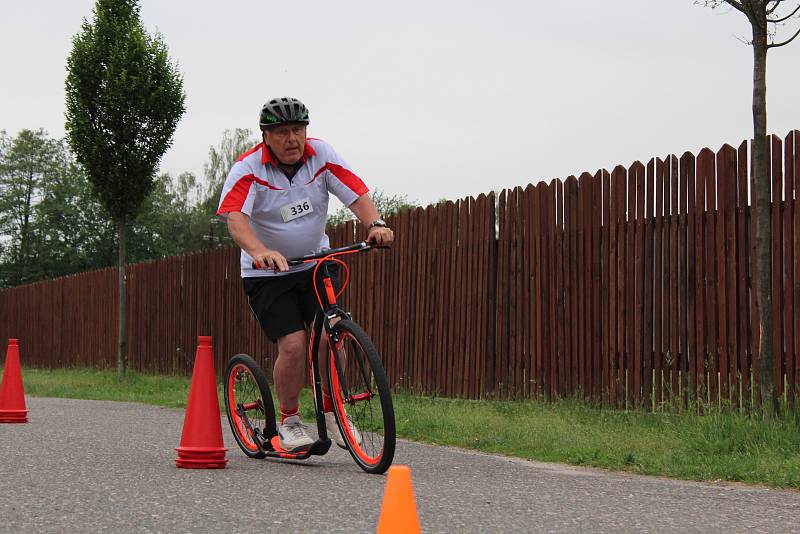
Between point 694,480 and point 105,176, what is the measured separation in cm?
1335

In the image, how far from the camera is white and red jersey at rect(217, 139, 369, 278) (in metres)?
6.25

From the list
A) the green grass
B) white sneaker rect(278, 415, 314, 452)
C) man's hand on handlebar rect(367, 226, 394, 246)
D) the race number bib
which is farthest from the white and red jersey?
the green grass

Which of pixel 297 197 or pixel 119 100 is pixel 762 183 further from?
pixel 119 100

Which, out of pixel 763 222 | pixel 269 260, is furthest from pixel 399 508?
pixel 763 222

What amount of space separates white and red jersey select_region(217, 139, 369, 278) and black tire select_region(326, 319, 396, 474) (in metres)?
0.66

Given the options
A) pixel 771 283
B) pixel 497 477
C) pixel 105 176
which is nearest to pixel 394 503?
pixel 497 477

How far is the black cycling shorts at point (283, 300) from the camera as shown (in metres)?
6.28

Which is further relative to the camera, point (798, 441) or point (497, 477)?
point (798, 441)

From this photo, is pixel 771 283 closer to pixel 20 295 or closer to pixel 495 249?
pixel 495 249

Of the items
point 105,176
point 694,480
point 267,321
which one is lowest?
point 694,480

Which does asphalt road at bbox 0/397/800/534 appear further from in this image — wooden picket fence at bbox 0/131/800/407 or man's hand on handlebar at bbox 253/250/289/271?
wooden picket fence at bbox 0/131/800/407

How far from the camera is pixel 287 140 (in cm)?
614

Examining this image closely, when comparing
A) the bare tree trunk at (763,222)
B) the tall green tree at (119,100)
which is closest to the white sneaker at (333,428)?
the bare tree trunk at (763,222)

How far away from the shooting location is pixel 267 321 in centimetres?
632
